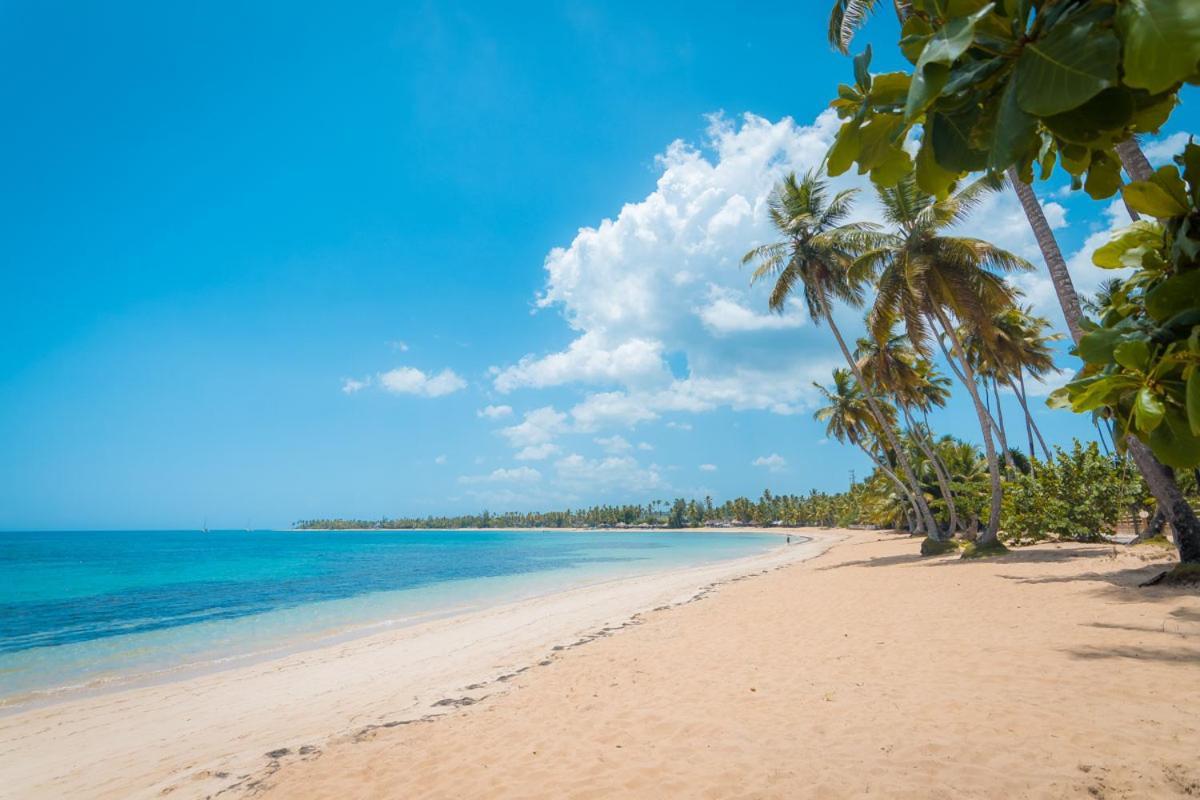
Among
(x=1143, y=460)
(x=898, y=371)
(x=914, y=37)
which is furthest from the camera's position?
(x=898, y=371)

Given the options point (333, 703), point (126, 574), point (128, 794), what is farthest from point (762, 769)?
point (126, 574)

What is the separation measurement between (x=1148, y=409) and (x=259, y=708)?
32.4ft

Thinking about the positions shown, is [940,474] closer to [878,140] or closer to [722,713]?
[722,713]

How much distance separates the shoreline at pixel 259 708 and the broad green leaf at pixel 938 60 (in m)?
6.65

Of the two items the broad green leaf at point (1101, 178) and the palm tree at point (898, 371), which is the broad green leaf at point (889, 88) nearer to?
the broad green leaf at point (1101, 178)

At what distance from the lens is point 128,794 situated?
5219mm

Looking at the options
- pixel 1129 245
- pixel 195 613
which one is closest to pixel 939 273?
pixel 1129 245

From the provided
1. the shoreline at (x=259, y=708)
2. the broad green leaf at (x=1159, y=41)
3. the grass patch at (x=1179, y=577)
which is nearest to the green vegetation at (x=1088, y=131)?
the broad green leaf at (x=1159, y=41)

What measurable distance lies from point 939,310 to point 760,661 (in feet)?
39.8

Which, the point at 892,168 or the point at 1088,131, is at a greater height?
the point at 892,168

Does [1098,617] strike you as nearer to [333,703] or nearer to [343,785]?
[343,785]

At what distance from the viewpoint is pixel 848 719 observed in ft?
15.7

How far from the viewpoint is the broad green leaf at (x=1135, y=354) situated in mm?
1115

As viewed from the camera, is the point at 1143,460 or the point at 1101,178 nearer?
the point at 1101,178
